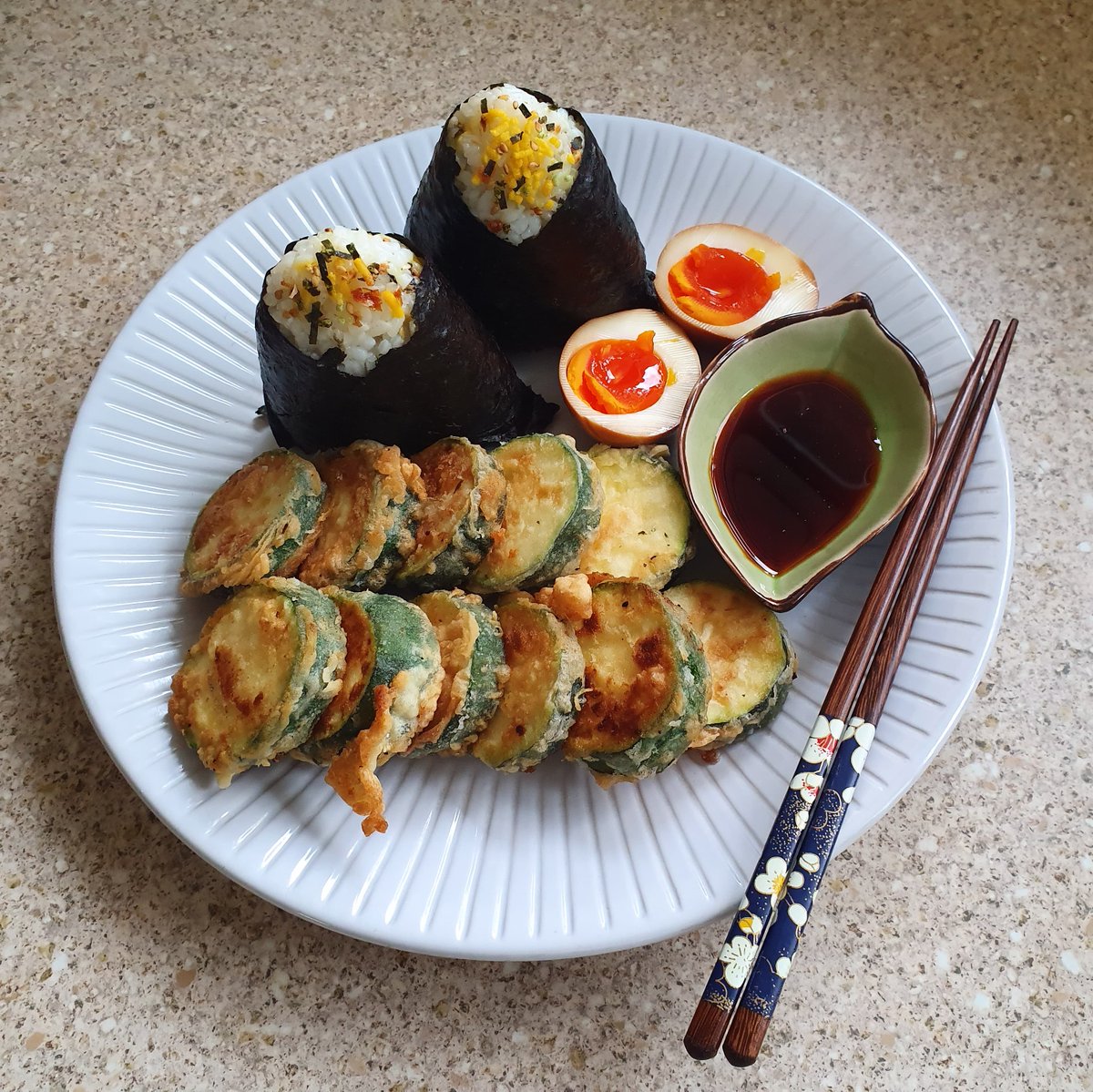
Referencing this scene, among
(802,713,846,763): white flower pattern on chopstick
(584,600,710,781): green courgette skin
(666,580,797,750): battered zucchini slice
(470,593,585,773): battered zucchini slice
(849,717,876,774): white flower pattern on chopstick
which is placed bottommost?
(849,717,876,774): white flower pattern on chopstick

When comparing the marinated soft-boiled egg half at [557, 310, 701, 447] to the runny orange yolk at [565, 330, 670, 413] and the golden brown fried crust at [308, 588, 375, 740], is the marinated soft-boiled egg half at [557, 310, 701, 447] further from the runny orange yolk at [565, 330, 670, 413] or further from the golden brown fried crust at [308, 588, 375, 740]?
the golden brown fried crust at [308, 588, 375, 740]

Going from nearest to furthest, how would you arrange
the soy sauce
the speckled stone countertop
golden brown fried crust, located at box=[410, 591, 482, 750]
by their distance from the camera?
golden brown fried crust, located at box=[410, 591, 482, 750] → the speckled stone countertop → the soy sauce

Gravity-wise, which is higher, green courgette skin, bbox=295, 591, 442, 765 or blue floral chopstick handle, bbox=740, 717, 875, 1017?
green courgette skin, bbox=295, 591, 442, 765

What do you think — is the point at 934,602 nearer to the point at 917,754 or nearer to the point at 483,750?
the point at 917,754

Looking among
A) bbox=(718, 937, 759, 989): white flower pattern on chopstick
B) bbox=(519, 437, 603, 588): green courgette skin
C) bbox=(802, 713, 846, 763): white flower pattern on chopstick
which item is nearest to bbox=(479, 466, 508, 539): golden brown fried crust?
bbox=(519, 437, 603, 588): green courgette skin

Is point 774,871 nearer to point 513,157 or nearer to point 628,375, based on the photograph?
point 628,375

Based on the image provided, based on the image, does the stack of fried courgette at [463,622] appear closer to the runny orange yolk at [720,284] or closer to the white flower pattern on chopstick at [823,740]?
the white flower pattern on chopstick at [823,740]

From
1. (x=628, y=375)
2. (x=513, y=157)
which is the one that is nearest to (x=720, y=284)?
(x=628, y=375)
